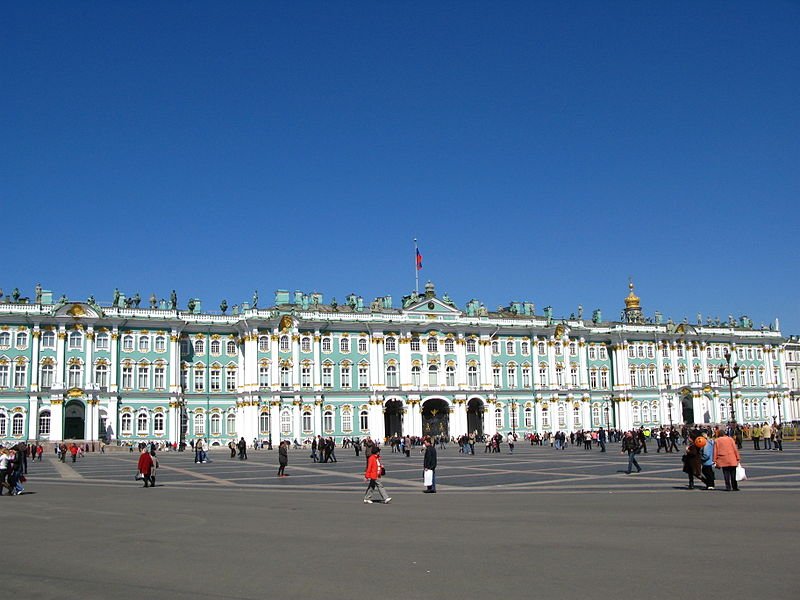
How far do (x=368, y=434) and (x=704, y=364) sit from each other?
4461cm

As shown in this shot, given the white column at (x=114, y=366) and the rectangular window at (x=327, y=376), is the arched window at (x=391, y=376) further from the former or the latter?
the white column at (x=114, y=366)

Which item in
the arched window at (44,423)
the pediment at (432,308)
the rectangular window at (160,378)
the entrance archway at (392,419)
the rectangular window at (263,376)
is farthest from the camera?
the pediment at (432,308)

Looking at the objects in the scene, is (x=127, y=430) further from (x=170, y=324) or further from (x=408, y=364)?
(x=408, y=364)

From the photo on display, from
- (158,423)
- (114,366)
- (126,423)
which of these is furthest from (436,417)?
(114,366)

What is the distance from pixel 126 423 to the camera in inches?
3046

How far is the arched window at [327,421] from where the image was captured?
82.8 metres

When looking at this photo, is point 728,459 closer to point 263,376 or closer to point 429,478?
point 429,478

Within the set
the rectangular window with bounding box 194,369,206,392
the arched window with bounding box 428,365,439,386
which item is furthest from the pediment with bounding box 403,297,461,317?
the rectangular window with bounding box 194,369,206,392

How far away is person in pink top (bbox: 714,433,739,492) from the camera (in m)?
23.0

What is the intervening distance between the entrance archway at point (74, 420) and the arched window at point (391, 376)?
28.5 metres

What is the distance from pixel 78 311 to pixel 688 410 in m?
69.2

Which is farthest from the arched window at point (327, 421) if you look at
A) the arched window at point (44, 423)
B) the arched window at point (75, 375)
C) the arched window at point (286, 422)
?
the arched window at point (44, 423)

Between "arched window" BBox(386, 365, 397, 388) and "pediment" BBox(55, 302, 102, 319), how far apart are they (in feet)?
91.1

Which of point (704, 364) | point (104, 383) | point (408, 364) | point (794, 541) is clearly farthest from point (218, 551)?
point (704, 364)
